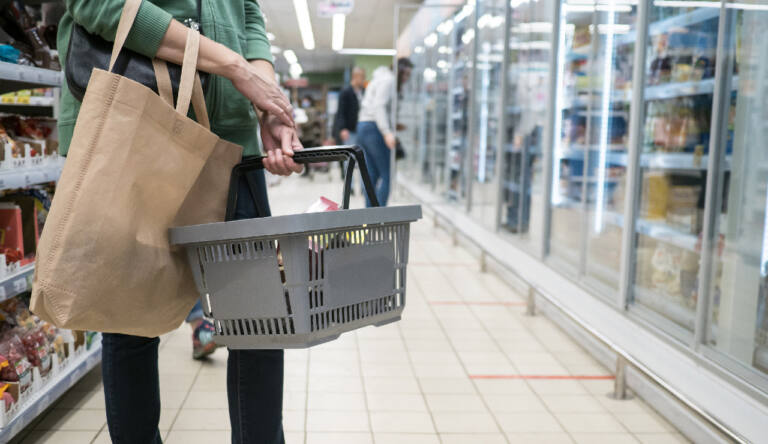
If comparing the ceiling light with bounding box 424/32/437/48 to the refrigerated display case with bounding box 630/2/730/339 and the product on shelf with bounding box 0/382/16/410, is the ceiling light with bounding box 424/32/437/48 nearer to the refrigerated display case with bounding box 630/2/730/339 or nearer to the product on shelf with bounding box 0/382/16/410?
the refrigerated display case with bounding box 630/2/730/339

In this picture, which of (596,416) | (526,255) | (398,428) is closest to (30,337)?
(398,428)

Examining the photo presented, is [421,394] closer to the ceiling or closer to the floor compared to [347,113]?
closer to the floor

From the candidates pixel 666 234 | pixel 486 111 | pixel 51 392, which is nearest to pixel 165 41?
pixel 51 392

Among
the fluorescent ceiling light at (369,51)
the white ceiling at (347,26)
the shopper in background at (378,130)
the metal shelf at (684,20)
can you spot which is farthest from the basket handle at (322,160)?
the fluorescent ceiling light at (369,51)

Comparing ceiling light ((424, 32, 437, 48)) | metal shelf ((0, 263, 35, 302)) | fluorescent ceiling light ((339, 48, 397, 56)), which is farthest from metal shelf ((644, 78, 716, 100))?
fluorescent ceiling light ((339, 48, 397, 56))

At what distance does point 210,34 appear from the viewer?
3.87 ft

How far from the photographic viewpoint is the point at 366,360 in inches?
114

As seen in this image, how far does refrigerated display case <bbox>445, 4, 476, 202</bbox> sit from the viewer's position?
258 inches

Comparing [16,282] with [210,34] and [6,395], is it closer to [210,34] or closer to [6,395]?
[6,395]

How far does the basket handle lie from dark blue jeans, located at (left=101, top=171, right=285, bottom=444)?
3cm

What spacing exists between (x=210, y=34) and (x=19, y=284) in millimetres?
1138

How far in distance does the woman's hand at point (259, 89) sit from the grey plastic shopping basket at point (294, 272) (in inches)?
4.4

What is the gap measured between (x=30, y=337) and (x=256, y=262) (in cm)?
132

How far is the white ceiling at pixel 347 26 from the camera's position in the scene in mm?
11203
